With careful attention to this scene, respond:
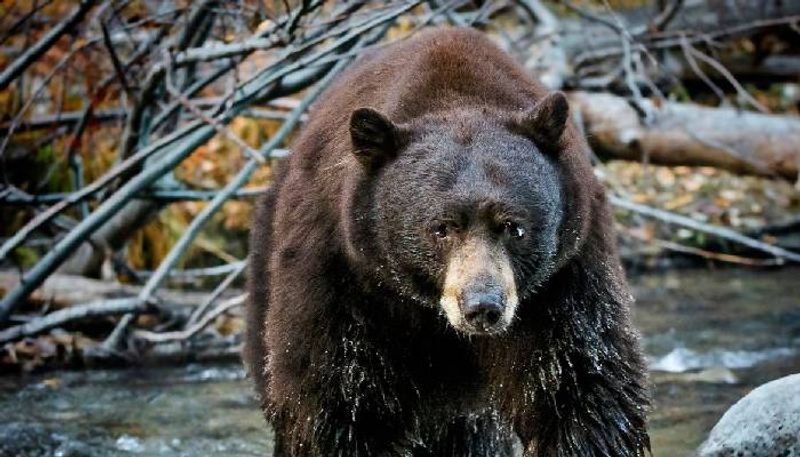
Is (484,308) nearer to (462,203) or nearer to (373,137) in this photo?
(462,203)

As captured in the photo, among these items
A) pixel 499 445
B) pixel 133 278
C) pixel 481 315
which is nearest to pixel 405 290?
pixel 481 315

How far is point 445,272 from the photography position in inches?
157

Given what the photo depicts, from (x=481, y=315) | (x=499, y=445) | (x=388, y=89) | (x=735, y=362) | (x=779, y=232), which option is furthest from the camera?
(x=779, y=232)

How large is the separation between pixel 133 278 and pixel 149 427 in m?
2.91

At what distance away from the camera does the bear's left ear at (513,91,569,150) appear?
4059 millimetres

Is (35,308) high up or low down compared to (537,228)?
down

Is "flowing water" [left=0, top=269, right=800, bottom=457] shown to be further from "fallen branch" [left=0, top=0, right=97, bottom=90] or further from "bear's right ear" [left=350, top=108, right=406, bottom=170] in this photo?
"bear's right ear" [left=350, top=108, right=406, bottom=170]

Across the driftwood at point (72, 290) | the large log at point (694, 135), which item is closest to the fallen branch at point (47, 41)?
the driftwood at point (72, 290)

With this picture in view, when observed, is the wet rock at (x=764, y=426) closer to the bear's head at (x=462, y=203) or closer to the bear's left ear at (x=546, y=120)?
the bear's head at (x=462, y=203)

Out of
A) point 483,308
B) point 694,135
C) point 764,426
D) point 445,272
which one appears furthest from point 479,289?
point 694,135

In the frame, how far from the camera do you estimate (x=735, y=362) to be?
7.89 meters

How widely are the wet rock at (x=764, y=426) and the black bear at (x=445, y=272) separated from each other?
20.4 inches

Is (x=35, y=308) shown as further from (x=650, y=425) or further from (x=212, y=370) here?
(x=650, y=425)

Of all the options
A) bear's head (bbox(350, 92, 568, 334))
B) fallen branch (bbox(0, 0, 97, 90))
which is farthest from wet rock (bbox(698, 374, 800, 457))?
fallen branch (bbox(0, 0, 97, 90))
